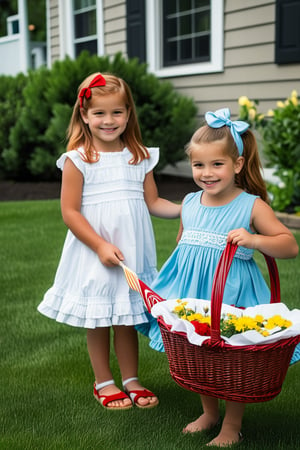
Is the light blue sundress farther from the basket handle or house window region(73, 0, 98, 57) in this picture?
house window region(73, 0, 98, 57)

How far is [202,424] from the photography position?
258 cm

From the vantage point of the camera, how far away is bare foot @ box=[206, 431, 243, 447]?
7.95ft

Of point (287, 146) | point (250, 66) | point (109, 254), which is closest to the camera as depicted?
point (109, 254)

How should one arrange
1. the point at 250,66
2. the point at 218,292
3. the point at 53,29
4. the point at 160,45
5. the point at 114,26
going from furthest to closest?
the point at 53,29, the point at 114,26, the point at 160,45, the point at 250,66, the point at 218,292

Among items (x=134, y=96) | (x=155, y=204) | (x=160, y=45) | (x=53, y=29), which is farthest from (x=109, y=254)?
(x=53, y=29)

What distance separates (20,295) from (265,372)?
8.93 feet

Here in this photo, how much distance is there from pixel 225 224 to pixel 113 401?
0.95 m

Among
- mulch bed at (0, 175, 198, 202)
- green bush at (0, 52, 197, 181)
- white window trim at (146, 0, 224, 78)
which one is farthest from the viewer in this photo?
green bush at (0, 52, 197, 181)

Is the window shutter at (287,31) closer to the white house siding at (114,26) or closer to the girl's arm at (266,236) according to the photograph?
the white house siding at (114,26)

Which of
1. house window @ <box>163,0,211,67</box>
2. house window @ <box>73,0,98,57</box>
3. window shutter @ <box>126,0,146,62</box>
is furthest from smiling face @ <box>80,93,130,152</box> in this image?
house window @ <box>73,0,98,57</box>

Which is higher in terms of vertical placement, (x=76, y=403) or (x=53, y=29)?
(x=53, y=29)

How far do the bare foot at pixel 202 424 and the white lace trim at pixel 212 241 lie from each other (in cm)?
64

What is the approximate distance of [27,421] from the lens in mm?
2705

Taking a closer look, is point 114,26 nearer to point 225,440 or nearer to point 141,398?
point 141,398
